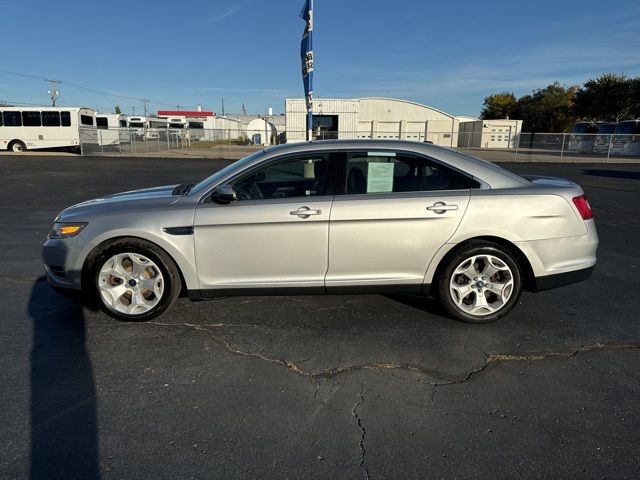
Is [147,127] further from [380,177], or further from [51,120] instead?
[380,177]

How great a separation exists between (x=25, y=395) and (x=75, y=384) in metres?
0.28

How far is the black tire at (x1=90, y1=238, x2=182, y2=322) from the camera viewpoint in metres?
3.66

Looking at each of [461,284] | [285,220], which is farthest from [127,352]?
[461,284]

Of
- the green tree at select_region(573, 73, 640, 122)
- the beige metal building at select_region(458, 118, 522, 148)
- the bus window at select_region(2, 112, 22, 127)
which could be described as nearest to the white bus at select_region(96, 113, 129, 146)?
the bus window at select_region(2, 112, 22, 127)

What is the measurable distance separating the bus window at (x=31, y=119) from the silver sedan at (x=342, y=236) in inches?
1127

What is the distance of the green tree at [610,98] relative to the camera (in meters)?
46.2

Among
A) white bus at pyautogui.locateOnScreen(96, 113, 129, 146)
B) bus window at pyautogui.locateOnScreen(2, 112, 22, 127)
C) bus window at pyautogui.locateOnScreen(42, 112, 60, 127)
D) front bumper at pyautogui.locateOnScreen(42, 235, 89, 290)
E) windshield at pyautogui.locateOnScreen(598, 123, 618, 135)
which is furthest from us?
windshield at pyautogui.locateOnScreen(598, 123, 618, 135)

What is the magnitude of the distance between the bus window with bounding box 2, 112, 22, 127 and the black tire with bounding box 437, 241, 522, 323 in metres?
31.1

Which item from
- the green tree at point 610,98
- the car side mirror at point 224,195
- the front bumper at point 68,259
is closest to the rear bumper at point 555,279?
the car side mirror at point 224,195

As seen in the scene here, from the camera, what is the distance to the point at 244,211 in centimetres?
361

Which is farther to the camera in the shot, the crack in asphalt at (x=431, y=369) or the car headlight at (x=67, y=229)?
the car headlight at (x=67, y=229)

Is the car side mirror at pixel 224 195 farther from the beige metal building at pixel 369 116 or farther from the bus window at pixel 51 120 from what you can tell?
the beige metal building at pixel 369 116

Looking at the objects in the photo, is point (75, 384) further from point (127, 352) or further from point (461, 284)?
point (461, 284)

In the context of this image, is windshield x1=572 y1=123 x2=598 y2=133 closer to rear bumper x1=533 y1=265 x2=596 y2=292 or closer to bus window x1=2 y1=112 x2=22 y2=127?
rear bumper x1=533 y1=265 x2=596 y2=292
